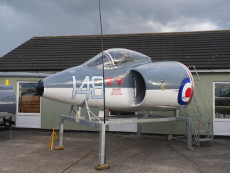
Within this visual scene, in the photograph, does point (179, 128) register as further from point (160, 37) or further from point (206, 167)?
point (160, 37)

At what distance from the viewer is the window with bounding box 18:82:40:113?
1304 centimetres

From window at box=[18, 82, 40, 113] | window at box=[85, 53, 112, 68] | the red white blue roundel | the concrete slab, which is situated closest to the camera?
the concrete slab

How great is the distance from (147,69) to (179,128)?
4.72 metres

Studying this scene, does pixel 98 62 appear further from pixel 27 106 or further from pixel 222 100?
pixel 27 106

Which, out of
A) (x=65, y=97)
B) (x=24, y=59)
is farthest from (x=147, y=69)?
(x=24, y=59)

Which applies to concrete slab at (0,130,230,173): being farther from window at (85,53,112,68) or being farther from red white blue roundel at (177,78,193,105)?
window at (85,53,112,68)

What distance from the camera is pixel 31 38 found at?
17.0 meters

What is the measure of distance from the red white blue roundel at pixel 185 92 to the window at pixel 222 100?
151 inches

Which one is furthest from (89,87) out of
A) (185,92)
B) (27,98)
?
(27,98)

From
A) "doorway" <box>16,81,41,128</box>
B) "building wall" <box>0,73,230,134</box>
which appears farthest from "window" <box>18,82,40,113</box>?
"building wall" <box>0,73,230,134</box>

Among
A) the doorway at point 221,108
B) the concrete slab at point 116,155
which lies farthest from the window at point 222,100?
the concrete slab at point 116,155

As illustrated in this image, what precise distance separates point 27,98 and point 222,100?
29.8 feet

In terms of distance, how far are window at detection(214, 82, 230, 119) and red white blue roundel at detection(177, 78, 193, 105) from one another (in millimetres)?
3837

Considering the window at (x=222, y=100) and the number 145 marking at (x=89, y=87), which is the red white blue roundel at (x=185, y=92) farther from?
the window at (x=222, y=100)
